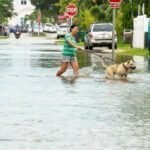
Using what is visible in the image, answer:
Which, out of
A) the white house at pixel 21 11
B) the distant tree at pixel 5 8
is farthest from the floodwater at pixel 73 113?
the white house at pixel 21 11

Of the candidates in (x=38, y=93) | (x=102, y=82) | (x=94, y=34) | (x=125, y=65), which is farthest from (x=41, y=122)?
(x=94, y=34)

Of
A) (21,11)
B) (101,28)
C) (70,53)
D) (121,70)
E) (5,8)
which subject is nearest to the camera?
(121,70)

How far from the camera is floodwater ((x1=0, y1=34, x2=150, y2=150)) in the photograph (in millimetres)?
10562

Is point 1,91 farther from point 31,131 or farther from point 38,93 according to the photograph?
point 31,131

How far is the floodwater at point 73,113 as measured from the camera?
10.6m

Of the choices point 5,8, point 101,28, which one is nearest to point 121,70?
point 101,28

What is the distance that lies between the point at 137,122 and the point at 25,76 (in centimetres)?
1083

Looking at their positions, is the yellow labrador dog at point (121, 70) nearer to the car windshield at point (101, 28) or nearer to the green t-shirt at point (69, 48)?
the green t-shirt at point (69, 48)

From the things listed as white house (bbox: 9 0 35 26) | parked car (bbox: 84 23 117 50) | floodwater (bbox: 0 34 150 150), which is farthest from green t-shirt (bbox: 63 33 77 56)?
white house (bbox: 9 0 35 26)

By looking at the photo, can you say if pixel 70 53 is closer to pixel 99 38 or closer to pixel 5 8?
pixel 99 38

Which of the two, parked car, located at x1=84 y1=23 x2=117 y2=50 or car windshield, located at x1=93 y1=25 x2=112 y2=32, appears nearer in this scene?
parked car, located at x1=84 y1=23 x2=117 y2=50

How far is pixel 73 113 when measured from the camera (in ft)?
45.1

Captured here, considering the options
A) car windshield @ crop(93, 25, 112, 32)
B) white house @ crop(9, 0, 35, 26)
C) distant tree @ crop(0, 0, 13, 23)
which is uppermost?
car windshield @ crop(93, 25, 112, 32)

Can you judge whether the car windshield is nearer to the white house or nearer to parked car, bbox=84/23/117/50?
parked car, bbox=84/23/117/50
